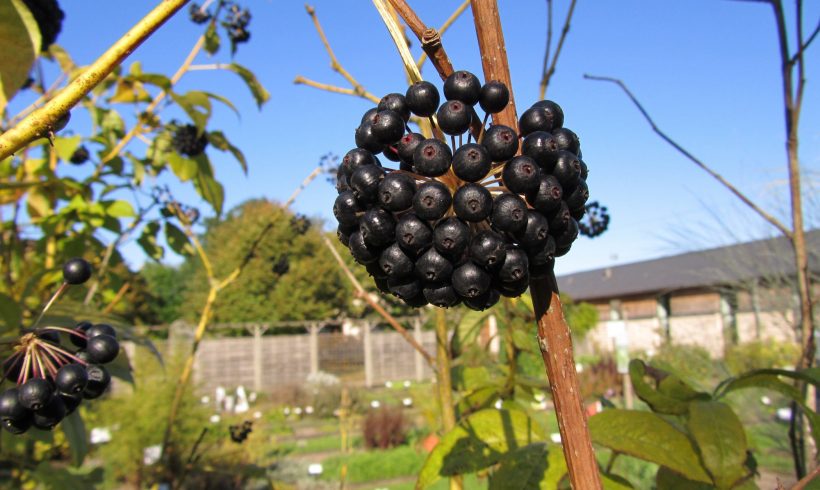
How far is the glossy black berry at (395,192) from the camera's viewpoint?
2.23ft

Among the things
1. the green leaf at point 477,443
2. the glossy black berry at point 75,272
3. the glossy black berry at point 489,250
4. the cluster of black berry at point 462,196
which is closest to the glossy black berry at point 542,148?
the cluster of black berry at point 462,196

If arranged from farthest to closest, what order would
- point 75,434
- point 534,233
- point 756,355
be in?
point 756,355, point 75,434, point 534,233

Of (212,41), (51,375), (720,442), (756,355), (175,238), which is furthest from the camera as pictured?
(756,355)

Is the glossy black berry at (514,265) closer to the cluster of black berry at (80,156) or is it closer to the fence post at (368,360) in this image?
the cluster of black berry at (80,156)

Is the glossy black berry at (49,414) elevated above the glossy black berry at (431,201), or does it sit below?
below

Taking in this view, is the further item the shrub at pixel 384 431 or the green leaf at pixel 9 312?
the shrub at pixel 384 431

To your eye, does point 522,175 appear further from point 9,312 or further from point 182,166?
point 182,166

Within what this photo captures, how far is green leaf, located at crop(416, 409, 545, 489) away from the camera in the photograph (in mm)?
1172

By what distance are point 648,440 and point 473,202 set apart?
2.30ft

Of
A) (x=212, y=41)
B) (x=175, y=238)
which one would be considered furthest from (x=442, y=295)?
(x=212, y=41)

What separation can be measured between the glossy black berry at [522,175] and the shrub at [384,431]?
11.2 meters

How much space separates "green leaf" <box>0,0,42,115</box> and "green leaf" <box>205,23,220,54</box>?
2.44 m

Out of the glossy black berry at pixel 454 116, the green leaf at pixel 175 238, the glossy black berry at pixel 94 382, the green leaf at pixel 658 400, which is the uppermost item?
the green leaf at pixel 175 238

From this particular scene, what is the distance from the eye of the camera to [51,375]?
1.13 m
